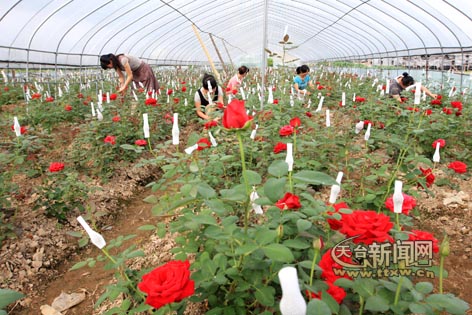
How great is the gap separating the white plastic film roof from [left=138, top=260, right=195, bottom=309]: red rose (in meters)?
3.38

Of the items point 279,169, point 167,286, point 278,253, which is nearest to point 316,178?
point 279,169

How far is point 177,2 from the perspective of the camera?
28.9 feet

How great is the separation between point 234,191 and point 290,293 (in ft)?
1.53

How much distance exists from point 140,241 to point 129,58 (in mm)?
3949

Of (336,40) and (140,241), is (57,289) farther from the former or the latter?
(336,40)

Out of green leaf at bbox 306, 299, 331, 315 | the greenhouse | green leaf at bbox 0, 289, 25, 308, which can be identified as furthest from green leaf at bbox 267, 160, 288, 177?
green leaf at bbox 0, 289, 25, 308

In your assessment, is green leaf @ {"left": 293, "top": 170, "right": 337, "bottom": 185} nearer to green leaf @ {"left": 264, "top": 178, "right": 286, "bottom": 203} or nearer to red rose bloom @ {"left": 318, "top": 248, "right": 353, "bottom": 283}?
green leaf @ {"left": 264, "top": 178, "right": 286, "bottom": 203}

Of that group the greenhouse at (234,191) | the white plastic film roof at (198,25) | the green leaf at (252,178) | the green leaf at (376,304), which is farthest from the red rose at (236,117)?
the white plastic film roof at (198,25)

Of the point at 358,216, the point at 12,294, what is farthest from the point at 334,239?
the point at 12,294

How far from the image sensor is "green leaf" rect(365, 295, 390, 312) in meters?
0.79

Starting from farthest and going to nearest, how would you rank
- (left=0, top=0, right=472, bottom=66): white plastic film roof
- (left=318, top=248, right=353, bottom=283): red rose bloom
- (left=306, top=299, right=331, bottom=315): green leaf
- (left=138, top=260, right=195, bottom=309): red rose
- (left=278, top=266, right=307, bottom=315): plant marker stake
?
(left=0, top=0, right=472, bottom=66): white plastic film roof
(left=318, top=248, right=353, bottom=283): red rose bloom
(left=138, top=260, right=195, bottom=309): red rose
(left=306, top=299, right=331, bottom=315): green leaf
(left=278, top=266, right=307, bottom=315): plant marker stake

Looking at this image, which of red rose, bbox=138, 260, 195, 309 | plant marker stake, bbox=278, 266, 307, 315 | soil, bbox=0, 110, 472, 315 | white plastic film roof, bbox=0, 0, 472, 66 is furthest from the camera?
white plastic film roof, bbox=0, 0, 472, 66

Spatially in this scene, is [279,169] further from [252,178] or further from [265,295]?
[265,295]

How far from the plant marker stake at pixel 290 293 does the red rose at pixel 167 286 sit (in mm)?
315
